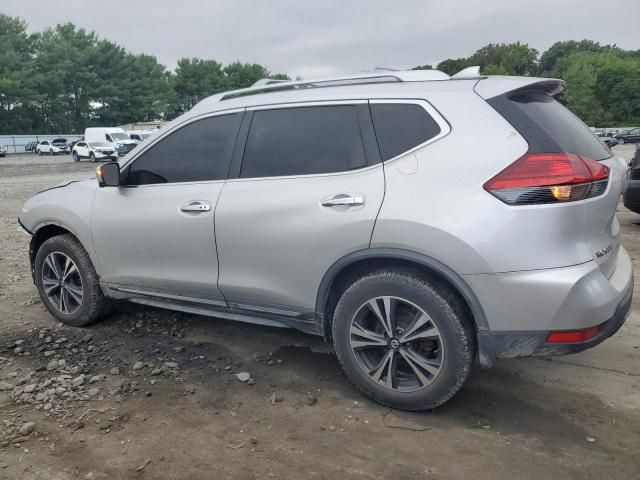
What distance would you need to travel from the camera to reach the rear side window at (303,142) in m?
3.16

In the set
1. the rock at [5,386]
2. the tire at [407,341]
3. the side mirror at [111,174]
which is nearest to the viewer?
the tire at [407,341]

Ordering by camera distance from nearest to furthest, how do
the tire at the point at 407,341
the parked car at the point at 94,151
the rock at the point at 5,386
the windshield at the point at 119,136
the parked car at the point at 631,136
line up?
the tire at the point at 407,341 → the rock at the point at 5,386 → the parked car at the point at 94,151 → the windshield at the point at 119,136 → the parked car at the point at 631,136

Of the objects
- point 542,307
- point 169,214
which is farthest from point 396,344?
point 169,214

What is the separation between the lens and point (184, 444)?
110 inches

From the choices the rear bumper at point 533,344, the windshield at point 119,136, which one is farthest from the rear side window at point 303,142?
the windshield at point 119,136

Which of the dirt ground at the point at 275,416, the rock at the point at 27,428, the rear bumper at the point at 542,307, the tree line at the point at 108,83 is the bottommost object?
the dirt ground at the point at 275,416

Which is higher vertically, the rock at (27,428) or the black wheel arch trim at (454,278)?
the black wheel arch trim at (454,278)

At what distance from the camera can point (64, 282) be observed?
4473 mm

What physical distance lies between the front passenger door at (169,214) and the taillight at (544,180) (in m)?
1.78

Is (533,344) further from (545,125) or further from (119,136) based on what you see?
(119,136)

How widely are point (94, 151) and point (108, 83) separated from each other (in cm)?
3723

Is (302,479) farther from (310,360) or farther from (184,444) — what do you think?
(310,360)

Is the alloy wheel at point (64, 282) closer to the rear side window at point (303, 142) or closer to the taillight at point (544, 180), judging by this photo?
the rear side window at point (303, 142)

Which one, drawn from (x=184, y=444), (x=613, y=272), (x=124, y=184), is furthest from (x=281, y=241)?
(x=613, y=272)
